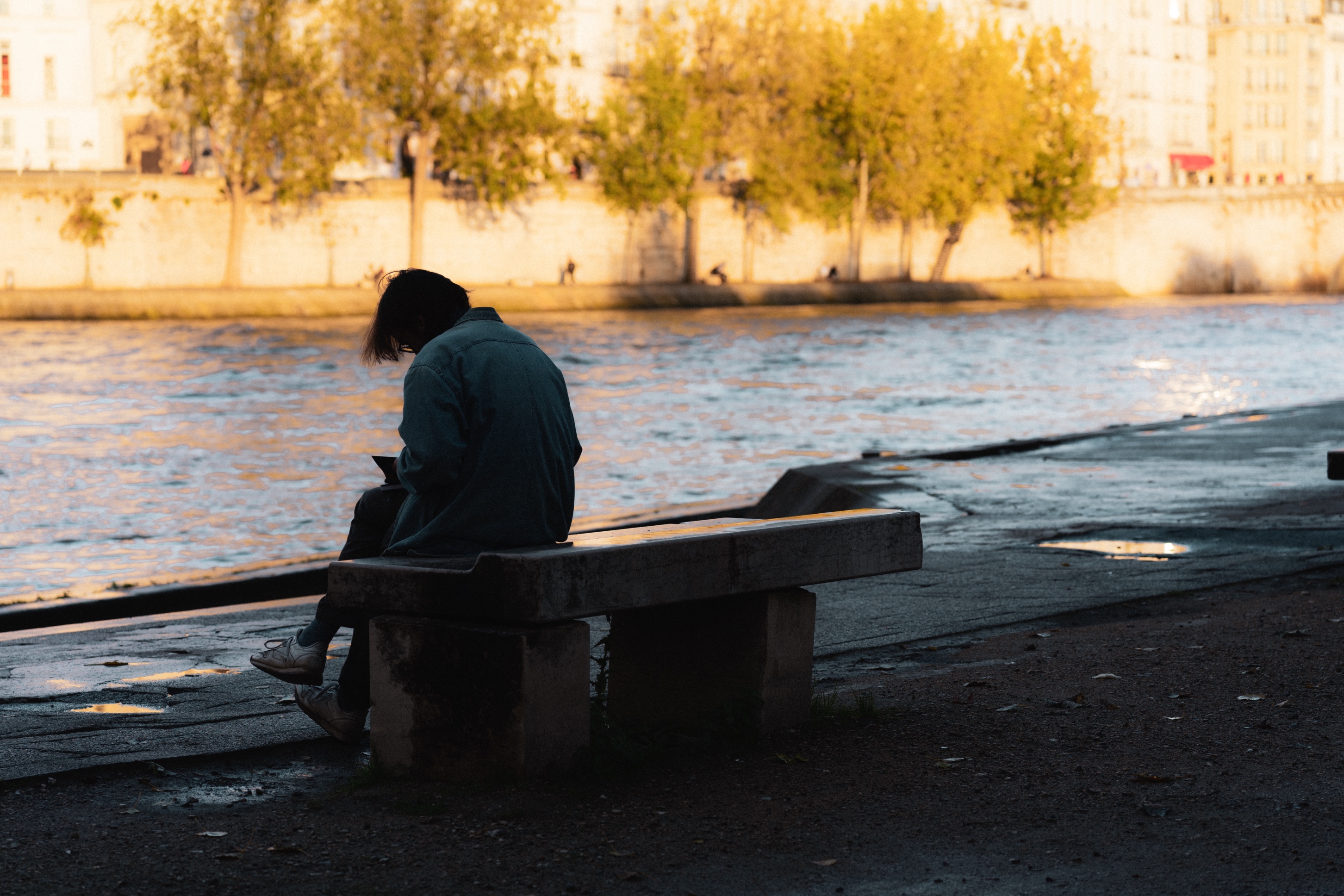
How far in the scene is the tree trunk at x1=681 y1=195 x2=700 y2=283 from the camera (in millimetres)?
62594

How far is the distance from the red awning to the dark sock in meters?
91.6

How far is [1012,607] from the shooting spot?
725 centimetres

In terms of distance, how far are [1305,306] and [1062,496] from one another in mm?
57173

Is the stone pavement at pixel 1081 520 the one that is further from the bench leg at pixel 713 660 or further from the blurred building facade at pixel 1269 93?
the blurred building facade at pixel 1269 93

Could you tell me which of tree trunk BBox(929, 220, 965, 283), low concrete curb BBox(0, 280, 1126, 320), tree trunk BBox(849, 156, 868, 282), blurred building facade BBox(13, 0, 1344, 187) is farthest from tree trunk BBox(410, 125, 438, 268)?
tree trunk BBox(929, 220, 965, 283)

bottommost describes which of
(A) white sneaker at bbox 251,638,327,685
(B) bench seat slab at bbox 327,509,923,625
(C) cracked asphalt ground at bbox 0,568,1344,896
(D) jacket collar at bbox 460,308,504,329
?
(C) cracked asphalt ground at bbox 0,568,1344,896

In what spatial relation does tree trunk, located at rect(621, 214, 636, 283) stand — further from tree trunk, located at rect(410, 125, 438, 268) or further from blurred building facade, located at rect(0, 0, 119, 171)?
blurred building facade, located at rect(0, 0, 119, 171)

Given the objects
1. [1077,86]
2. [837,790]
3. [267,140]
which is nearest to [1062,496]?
[837,790]

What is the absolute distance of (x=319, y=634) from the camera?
518cm

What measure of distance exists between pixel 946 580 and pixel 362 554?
3547 millimetres

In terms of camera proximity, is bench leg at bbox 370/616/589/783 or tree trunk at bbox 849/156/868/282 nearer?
bench leg at bbox 370/616/589/783

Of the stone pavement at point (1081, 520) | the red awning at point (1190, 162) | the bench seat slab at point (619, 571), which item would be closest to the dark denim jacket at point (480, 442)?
the bench seat slab at point (619, 571)

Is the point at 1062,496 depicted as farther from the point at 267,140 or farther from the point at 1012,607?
the point at 267,140

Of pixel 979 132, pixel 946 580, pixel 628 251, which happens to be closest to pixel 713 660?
pixel 946 580
